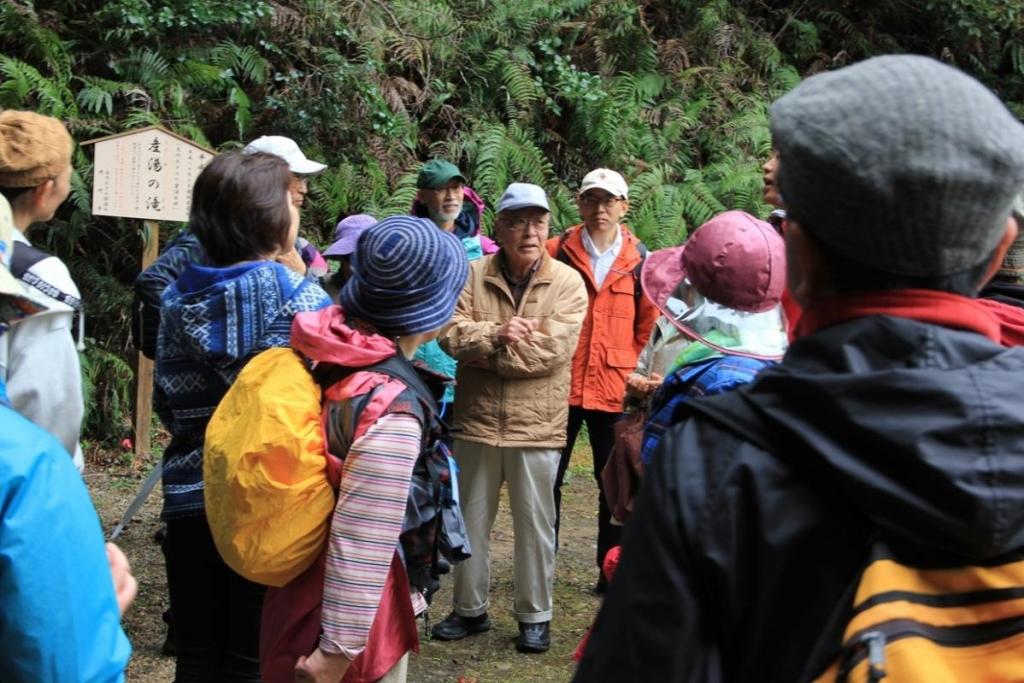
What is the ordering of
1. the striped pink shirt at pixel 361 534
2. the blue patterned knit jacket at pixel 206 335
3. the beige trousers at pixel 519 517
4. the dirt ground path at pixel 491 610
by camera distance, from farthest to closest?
the beige trousers at pixel 519 517 < the dirt ground path at pixel 491 610 < the blue patterned knit jacket at pixel 206 335 < the striped pink shirt at pixel 361 534

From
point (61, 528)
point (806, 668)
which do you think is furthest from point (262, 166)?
point (806, 668)

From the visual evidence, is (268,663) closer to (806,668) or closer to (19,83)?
(806,668)

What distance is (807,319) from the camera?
46.9 inches

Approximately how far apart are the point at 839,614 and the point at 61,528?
0.97m

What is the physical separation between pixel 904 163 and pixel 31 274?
2587 mm

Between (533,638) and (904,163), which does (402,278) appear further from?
(533,638)

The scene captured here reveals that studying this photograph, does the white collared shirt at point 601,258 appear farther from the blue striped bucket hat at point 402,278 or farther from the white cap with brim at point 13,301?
the white cap with brim at point 13,301

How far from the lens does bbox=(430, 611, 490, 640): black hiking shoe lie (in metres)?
4.82

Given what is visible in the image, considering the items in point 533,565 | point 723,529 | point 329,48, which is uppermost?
point 329,48

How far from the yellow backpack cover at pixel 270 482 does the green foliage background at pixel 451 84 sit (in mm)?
5627

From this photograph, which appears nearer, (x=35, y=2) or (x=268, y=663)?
(x=268, y=663)

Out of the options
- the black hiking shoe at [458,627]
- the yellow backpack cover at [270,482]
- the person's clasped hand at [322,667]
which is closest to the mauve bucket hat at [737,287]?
the yellow backpack cover at [270,482]

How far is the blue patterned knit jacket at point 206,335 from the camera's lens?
2.90m

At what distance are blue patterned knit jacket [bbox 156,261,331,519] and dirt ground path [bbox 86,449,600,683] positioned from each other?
1641 mm
